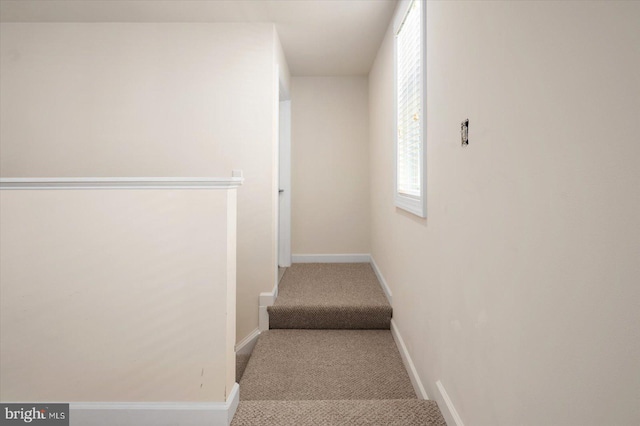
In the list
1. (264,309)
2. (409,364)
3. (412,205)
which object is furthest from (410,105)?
(264,309)

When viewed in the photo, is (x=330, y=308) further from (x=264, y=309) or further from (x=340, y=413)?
(x=340, y=413)

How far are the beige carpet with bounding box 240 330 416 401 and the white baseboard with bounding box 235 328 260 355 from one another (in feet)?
0.57

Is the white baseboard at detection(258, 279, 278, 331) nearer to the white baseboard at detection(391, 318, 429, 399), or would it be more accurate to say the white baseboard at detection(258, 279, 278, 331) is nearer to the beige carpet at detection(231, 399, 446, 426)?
the white baseboard at detection(391, 318, 429, 399)

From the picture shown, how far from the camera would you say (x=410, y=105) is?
84.4 inches

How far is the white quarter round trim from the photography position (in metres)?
1.53

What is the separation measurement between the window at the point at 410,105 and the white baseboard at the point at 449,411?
78cm

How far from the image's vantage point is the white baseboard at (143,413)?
155cm

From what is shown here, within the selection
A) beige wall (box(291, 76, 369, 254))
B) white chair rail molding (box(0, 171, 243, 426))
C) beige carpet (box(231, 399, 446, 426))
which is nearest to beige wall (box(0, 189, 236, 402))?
white chair rail molding (box(0, 171, 243, 426))

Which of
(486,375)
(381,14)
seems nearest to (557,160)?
(486,375)

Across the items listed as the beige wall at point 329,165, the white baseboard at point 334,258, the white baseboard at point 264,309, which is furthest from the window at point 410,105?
the white baseboard at point 334,258

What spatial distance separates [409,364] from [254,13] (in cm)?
261

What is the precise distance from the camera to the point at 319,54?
11.4 feet

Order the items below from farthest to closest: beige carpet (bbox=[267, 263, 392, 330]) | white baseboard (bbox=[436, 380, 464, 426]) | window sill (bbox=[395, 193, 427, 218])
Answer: beige carpet (bbox=[267, 263, 392, 330]) < window sill (bbox=[395, 193, 427, 218]) < white baseboard (bbox=[436, 380, 464, 426])

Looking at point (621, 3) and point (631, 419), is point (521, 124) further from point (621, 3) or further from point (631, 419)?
point (631, 419)
